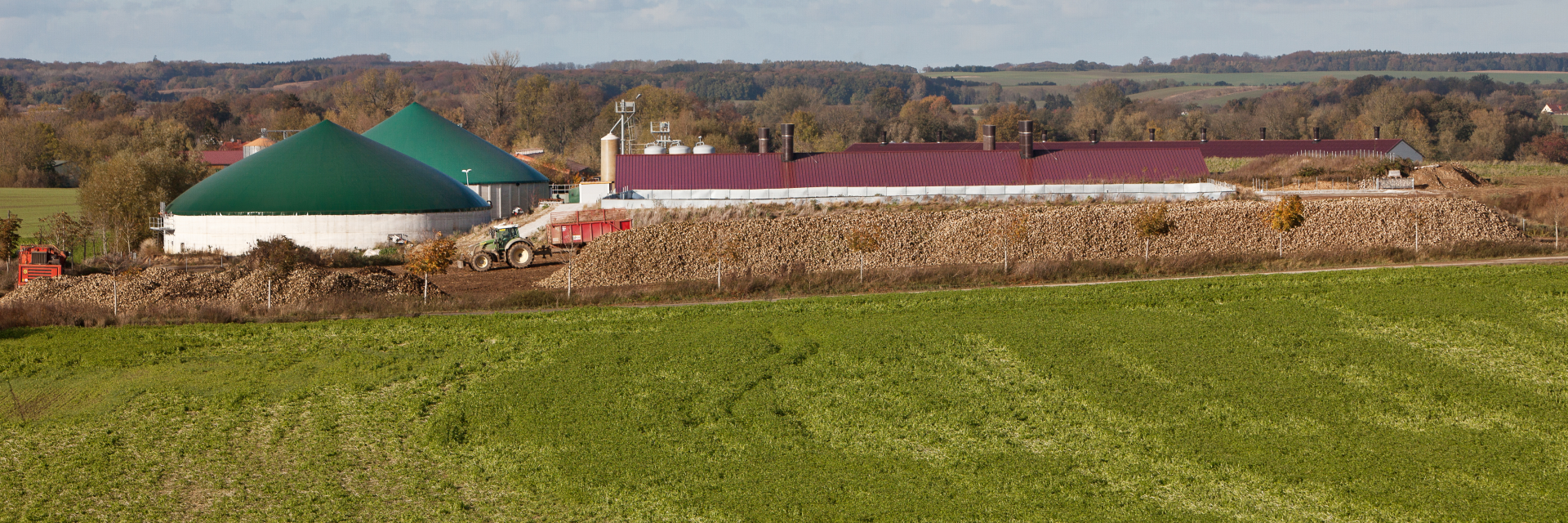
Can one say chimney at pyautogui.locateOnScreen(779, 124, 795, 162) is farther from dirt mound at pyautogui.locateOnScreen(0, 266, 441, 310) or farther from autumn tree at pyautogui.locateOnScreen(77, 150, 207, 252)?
autumn tree at pyautogui.locateOnScreen(77, 150, 207, 252)

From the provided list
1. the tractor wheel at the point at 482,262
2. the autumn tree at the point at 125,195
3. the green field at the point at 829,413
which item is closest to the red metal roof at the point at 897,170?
the tractor wheel at the point at 482,262

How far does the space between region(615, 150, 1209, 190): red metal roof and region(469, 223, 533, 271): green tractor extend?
9.95 meters

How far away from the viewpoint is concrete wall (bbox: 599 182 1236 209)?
156ft

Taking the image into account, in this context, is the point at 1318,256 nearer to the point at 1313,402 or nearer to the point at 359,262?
the point at 1313,402

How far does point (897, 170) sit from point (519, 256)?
59.3 feet

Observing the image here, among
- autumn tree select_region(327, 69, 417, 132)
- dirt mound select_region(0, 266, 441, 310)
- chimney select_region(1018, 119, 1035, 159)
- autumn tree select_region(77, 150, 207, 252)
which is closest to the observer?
dirt mound select_region(0, 266, 441, 310)

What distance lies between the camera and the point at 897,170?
52094 mm

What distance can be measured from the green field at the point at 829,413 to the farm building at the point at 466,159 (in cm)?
4401

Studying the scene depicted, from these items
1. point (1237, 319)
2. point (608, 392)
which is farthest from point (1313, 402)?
point (608, 392)

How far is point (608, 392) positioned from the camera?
20312 mm

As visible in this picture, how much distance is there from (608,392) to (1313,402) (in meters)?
11.5

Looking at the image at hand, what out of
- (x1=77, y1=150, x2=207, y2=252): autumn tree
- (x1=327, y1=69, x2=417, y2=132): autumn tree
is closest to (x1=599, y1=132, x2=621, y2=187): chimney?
(x1=77, y1=150, x2=207, y2=252): autumn tree

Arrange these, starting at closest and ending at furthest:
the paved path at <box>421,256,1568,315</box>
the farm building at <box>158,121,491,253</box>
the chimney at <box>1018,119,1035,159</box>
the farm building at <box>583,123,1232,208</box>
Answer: the paved path at <box>421,256,1568,315</box>, the farm building at <box>583,123,1232,208</box>, the chimney at <box>1018,119,1035,159</box>, the farm building at <box>158,121,491,253</box>

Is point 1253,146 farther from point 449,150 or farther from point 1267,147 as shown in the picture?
point 449,150
